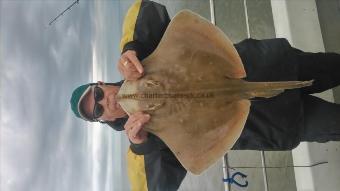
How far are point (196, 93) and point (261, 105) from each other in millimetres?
566

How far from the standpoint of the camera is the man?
194cm

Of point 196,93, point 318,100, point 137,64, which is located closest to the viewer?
point 196,93

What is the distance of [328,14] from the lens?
10.5ft

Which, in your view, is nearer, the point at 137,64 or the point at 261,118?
the point at 137,64

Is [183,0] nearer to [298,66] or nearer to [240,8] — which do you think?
[240,8]

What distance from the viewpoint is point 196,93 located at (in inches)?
62.9

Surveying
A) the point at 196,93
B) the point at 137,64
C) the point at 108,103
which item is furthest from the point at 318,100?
the point at 108,103

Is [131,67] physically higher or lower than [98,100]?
higher

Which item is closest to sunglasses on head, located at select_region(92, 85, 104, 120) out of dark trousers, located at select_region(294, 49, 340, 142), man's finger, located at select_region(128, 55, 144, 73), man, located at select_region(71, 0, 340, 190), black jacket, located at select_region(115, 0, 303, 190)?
man, located at select_region(71, 0, 340, 190)

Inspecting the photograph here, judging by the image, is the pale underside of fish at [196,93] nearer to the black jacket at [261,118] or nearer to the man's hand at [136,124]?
the man's hand at [136,124]

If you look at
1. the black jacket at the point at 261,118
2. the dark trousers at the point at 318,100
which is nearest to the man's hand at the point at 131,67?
the black jacket at the point at 261,118

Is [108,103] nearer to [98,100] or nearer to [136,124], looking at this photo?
[98,100]

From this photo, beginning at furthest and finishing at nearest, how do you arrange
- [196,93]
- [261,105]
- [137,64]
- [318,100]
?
[318,100]
[261,105]
[137,64]
[196,93]

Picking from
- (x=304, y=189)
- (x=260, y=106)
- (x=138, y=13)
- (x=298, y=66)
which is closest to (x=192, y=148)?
(x=260, y=106)
